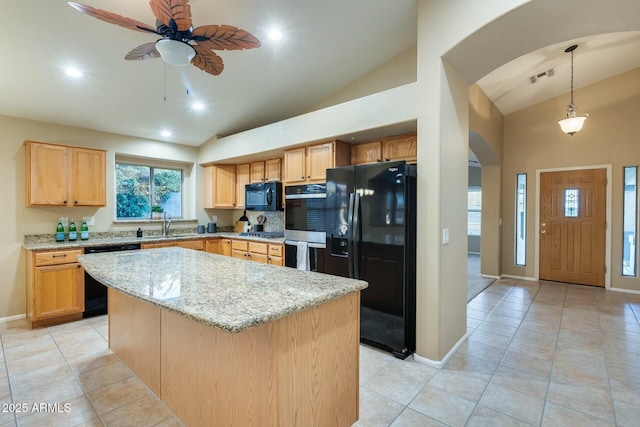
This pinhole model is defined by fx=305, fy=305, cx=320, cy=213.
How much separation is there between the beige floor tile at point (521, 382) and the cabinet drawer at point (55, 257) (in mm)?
4545

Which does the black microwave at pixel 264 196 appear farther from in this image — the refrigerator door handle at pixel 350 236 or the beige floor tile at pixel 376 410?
the beige floor tile at pixel 376 410

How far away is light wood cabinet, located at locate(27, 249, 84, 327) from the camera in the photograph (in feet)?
11.2

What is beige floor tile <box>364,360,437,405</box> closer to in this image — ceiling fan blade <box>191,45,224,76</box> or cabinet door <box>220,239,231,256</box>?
ceiling fan blade <box>191,45,224,76</box>

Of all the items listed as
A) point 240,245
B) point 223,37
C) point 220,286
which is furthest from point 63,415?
point 240,245

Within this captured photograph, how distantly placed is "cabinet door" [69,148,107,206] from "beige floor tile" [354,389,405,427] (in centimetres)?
409

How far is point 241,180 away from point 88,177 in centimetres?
216

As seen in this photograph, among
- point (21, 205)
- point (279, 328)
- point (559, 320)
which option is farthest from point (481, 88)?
point (21, 205)

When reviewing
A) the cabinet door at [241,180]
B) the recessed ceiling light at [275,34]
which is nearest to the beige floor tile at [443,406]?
the recessed ceiling light at [275,34]

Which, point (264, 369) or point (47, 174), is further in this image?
point (47, 174)

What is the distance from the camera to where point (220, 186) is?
211 inches

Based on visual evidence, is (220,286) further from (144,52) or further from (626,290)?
(626,290)

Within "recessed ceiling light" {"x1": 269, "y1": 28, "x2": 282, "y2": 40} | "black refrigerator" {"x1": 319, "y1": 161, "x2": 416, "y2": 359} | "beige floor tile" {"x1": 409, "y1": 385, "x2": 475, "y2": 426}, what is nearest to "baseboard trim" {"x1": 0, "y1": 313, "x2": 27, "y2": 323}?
"black refrigerator" {"x1": 319, "y1": 161, "x2": 416, "y2": 359}

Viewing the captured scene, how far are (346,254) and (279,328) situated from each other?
6.05ft

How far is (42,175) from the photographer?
3701mm
